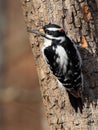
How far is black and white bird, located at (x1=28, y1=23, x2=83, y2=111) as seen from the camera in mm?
5488

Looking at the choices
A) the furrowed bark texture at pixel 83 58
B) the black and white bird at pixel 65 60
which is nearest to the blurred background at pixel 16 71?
the furrowed bark texture at pixel 83 58

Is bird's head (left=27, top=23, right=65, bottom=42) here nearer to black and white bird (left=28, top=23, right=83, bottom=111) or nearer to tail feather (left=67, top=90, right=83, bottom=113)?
black and white bird (left=28, top=23, right=83, bottom=111)

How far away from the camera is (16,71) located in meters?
13.6

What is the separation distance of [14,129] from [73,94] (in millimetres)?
7567

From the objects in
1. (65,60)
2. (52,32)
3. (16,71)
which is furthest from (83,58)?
(16,71)

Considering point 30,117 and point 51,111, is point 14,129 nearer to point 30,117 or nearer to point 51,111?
point 30,117

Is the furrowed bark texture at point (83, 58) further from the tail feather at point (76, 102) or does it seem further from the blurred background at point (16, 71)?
the blurred background at point (16, 71)

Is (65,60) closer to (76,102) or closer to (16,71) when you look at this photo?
(76,102)

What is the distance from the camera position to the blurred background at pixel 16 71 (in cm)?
1273

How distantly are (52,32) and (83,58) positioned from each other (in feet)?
1.22

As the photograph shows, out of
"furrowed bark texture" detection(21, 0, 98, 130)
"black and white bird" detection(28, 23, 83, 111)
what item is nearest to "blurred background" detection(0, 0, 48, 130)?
"furrowed bark texture" detection(21, 0, 98, 130)

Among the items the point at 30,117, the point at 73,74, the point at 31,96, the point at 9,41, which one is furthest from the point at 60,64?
the point at 9,41

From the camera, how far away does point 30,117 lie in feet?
42.4

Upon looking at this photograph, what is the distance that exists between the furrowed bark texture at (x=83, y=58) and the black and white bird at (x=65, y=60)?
10 cm
